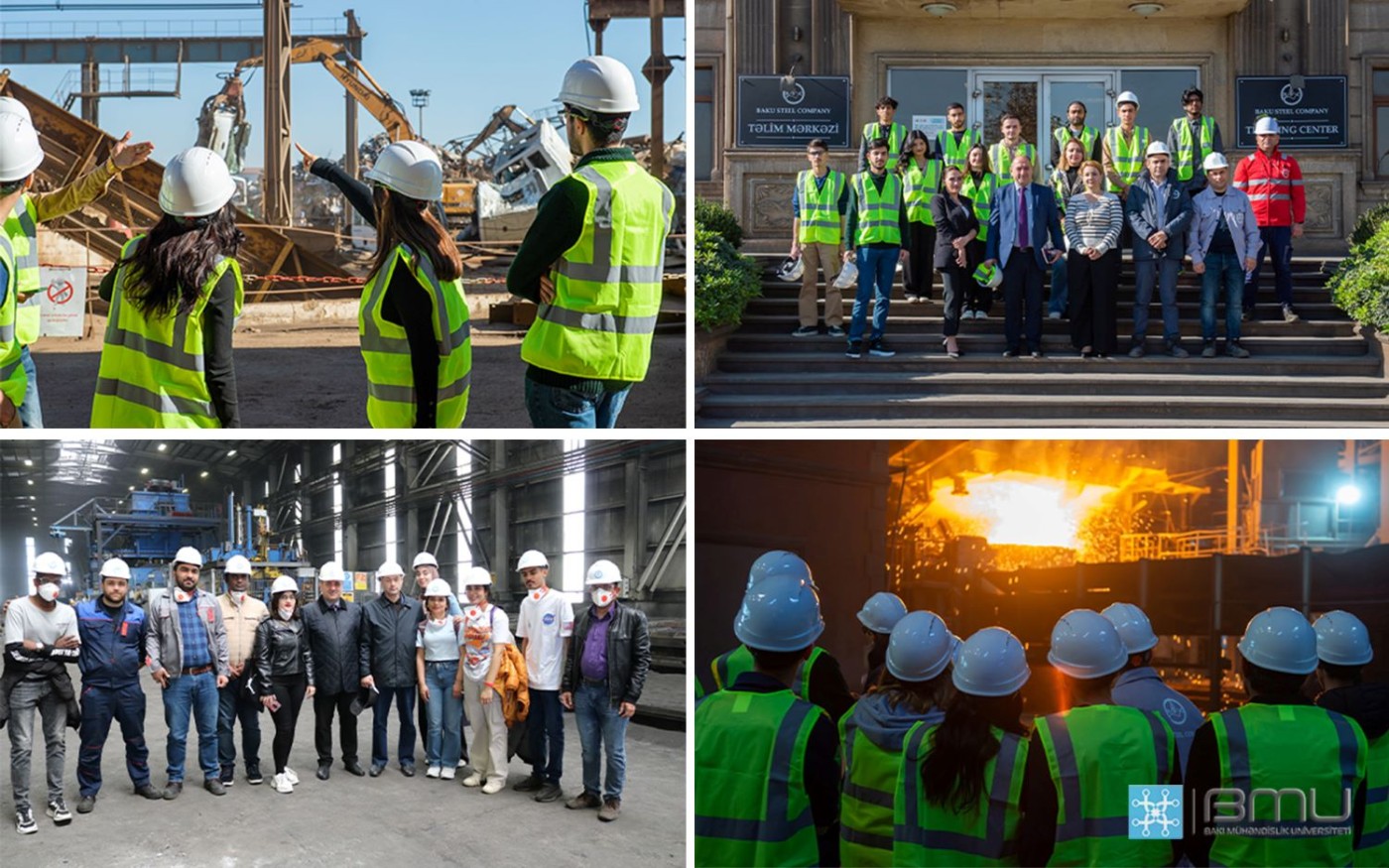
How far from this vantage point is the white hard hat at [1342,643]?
543 cm

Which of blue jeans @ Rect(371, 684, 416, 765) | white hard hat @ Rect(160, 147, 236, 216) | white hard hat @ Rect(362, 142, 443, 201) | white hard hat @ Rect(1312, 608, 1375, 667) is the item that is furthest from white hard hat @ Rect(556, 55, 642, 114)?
white hard hat @ Rect(1312, 608, 1375, 667)

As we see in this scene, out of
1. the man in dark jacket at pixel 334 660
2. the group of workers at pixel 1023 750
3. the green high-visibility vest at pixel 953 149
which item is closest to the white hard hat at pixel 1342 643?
the group of workers at pixel 1023 750

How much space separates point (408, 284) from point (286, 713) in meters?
2.61

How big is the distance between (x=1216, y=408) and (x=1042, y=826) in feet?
12.3

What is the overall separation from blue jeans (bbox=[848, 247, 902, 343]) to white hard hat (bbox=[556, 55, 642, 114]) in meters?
3.88

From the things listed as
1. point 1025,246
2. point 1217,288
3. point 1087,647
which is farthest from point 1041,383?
point 1087,647

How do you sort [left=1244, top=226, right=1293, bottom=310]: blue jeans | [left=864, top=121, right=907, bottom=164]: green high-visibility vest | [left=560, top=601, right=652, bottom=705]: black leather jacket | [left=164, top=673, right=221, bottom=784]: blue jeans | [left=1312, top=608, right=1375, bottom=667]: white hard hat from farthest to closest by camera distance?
[left=864, top=121, right=907, bottom=164]: green high-visibility vest → [left=1244, top=226, right=1293, bottom=310]: blue jeans → [left=164, top=673, right=221, bottom=784]: blue jeans → [left=560, top=601, right=652, bottom=705]: black leather jacket → [left=1312, top=608, right=1375, bottom=667]: white hard hat

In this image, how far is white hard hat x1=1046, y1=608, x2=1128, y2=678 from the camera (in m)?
4.98

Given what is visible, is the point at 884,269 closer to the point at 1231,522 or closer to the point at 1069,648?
the point at 1231,522

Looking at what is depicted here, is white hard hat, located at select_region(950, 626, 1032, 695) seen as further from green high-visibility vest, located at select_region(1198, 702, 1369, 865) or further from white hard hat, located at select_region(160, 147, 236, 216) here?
white hard hat, located at select_region(160, 147, 236, 216)

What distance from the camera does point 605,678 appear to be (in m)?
5.72

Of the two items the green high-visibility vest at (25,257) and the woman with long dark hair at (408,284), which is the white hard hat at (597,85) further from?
the green high-visibility vest at (25,257)

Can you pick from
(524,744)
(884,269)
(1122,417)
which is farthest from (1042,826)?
(884,269)

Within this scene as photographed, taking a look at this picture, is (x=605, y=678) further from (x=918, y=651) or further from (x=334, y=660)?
(x=918, y=651)
